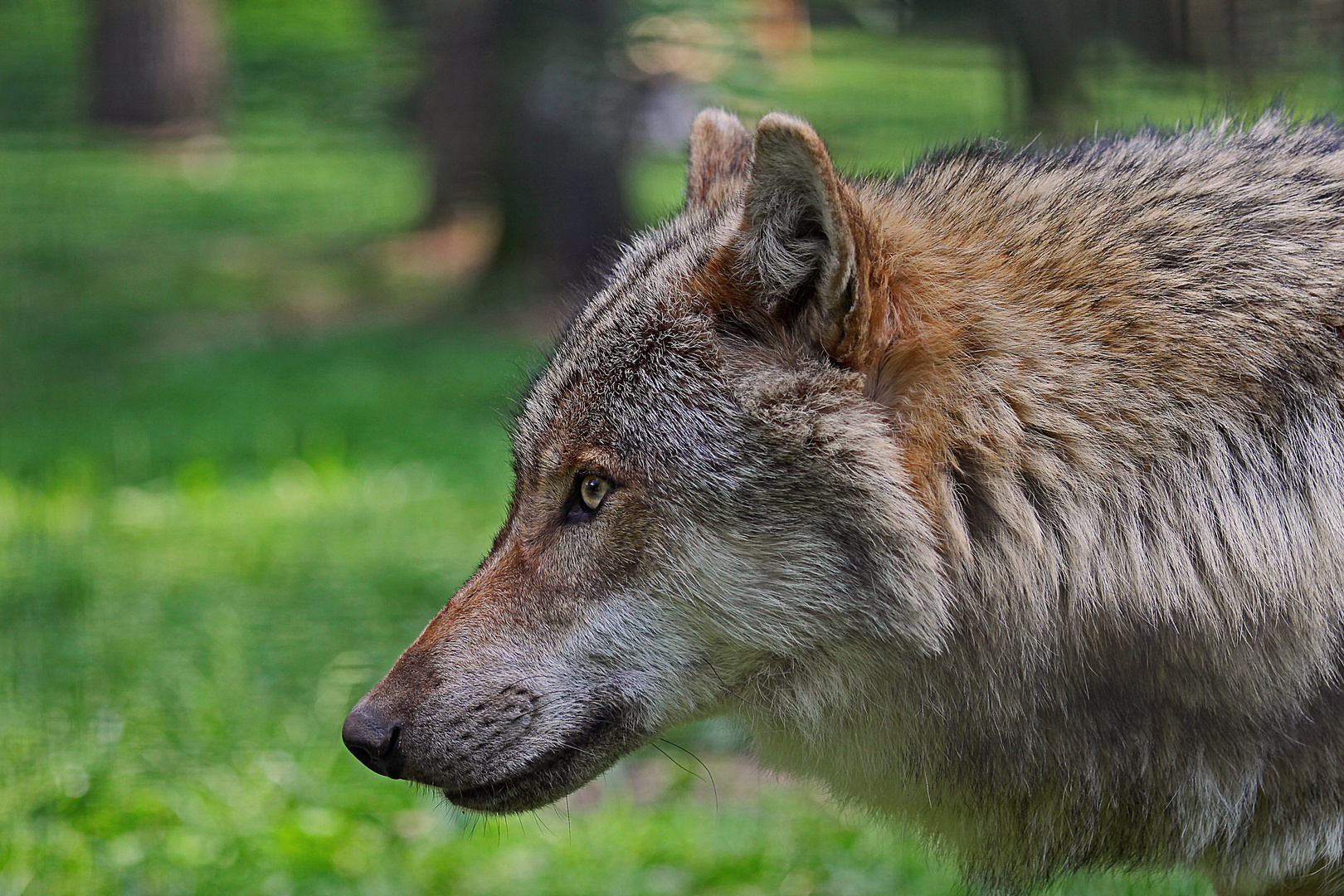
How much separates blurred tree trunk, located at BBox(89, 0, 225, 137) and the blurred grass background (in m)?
0.47

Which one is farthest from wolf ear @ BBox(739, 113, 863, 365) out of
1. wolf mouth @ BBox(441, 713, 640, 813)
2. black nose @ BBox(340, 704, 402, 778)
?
black nose @ BBox(340, 704, 402, 778)

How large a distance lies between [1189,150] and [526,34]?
797 centimetres

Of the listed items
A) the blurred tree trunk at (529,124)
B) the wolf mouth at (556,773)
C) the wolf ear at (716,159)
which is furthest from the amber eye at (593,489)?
the blurred tree trunk at (529,124)

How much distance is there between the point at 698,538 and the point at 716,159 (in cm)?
124

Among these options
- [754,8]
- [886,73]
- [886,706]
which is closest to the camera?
[886,706]

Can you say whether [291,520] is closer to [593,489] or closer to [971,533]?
[593,489]

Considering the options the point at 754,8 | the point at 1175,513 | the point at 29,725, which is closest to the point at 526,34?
the point at 754,8

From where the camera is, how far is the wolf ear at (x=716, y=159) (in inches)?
124

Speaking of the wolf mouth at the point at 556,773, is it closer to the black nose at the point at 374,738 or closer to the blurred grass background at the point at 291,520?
the black nose at the point at 374,738

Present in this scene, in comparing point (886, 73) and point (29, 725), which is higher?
point (886, 73)

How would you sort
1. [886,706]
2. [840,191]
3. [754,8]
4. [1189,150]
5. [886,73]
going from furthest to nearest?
1. [754,8]
2. [886,73]
3. [1189,150]
4. [886,706]
5. [840,191]

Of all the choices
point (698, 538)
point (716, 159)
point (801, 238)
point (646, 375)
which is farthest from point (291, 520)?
point (801, 238)

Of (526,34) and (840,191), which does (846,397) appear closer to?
(840,191)

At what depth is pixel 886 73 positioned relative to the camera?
746 centimetres
